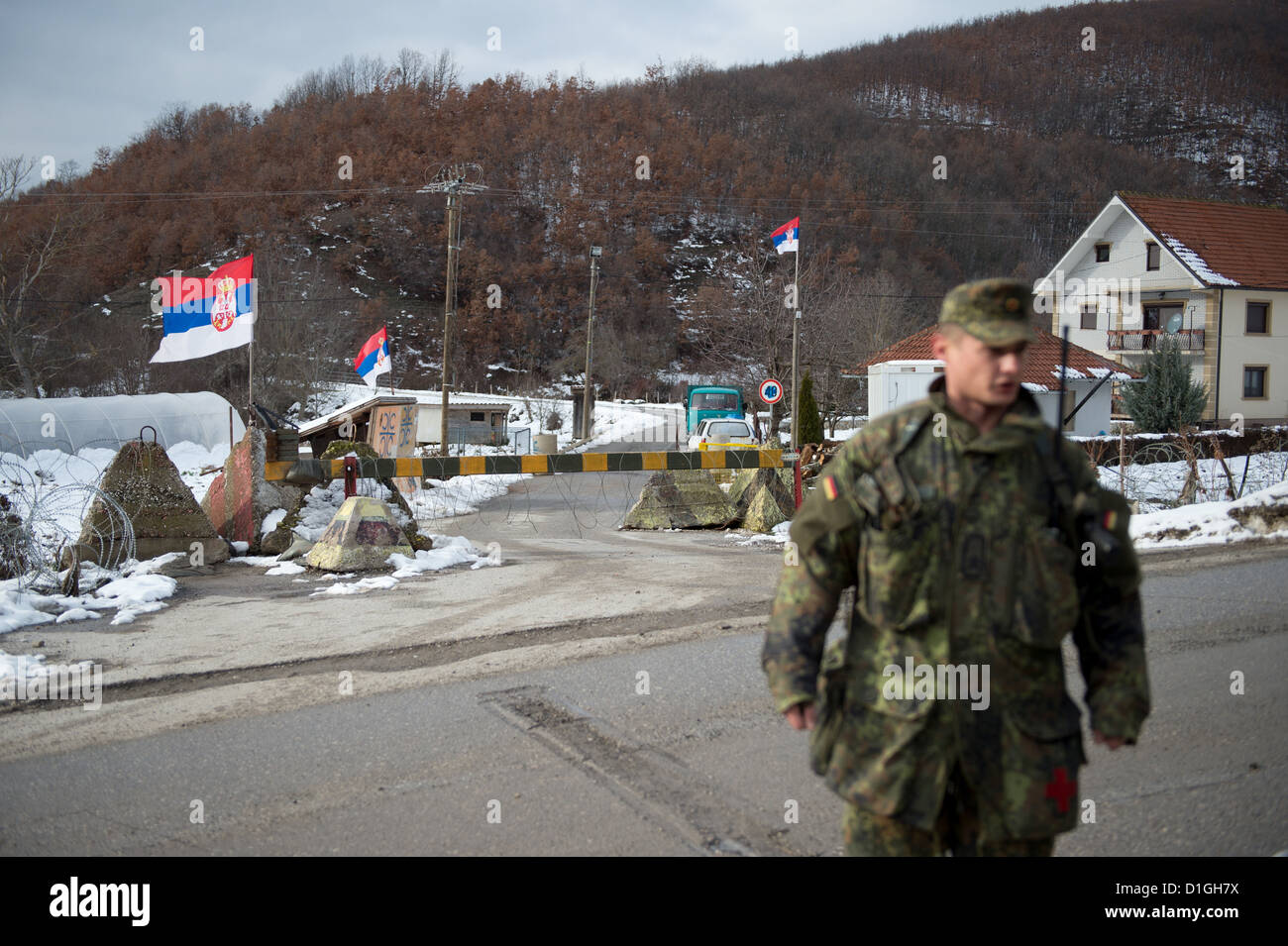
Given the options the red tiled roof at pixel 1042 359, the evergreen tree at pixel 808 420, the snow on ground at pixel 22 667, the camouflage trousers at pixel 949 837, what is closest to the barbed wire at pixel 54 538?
the snow on ground at pixel 22 667

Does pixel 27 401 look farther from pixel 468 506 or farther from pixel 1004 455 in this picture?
pixel 1004 455

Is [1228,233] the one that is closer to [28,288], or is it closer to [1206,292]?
[1206,292]

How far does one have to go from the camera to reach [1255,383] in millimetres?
Result: 44219

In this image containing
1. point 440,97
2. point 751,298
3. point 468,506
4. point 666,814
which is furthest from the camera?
point 440,97

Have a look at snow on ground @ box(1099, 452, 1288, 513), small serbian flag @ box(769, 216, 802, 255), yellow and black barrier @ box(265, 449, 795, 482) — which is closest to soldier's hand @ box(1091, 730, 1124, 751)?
yellow and black barrier @ box(265, 449, 795, 482)

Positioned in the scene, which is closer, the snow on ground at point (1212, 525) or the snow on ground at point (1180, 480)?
the snow on ground at point (1212, 525)

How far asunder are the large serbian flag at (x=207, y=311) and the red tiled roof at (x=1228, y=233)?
40.9 meters

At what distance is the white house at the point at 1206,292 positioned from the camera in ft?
140

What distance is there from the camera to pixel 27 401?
29688mm

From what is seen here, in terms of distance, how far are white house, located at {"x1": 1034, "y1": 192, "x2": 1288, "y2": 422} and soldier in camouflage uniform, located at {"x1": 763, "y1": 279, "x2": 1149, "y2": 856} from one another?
43.6 metres

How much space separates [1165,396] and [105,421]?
33287 millimetres

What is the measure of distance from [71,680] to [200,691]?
3.24 ft

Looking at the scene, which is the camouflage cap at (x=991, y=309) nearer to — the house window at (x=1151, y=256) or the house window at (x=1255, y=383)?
the house window at (x=1151, y=256)
